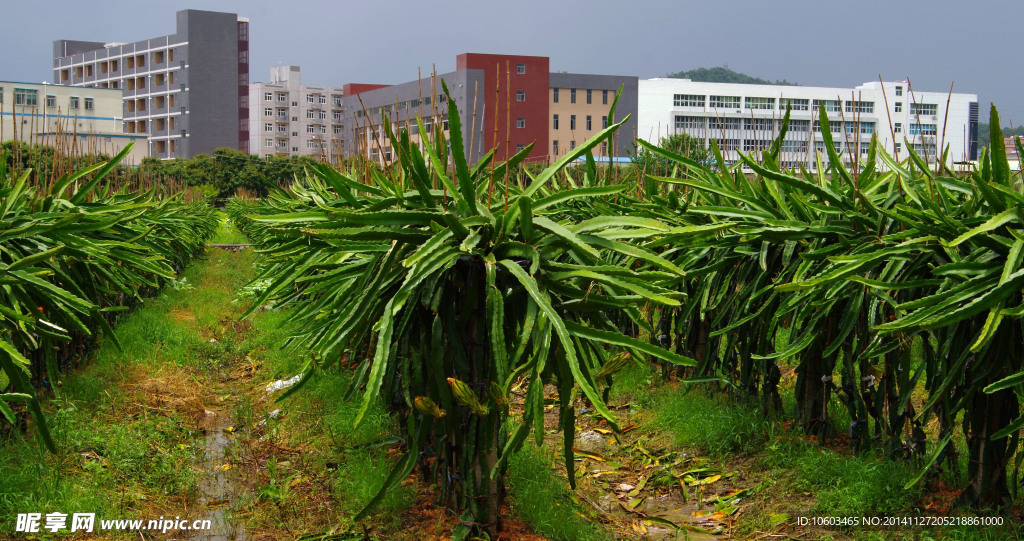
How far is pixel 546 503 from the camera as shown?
393 cm

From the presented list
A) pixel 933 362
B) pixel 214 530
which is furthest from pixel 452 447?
pixel 933 362

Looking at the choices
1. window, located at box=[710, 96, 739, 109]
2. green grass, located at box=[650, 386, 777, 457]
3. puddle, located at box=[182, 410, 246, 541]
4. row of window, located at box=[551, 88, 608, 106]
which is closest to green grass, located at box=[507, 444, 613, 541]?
green grass, located at box=[650, 386, 777, 457]

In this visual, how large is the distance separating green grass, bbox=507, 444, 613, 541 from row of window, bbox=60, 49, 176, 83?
7746 centimetres

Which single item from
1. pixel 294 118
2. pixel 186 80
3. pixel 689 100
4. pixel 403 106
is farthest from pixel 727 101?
pixel 186 80

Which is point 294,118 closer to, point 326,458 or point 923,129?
point 923,129

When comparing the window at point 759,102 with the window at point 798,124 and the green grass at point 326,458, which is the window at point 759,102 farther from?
the green grass at point 326,458

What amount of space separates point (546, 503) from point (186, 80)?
75338mm

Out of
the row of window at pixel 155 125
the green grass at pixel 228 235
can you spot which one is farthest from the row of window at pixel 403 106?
the row of window at pixel 155 125

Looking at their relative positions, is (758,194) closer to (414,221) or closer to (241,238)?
(414,221)

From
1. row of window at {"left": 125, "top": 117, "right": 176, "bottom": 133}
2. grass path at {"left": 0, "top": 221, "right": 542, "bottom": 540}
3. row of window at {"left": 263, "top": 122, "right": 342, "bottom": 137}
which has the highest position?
row of window at {"left": 263, "top": 122, "right": 342, "bottom": 137}

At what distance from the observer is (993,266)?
343 cm

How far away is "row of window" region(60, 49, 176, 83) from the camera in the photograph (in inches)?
2931

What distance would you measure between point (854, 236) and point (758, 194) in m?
0.69

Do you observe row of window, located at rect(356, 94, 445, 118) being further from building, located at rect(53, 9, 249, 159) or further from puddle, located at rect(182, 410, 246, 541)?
building, located at rect(53, 9, 249, 159)
